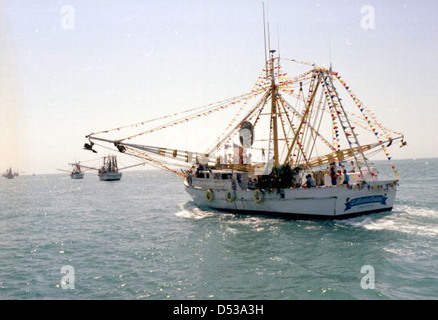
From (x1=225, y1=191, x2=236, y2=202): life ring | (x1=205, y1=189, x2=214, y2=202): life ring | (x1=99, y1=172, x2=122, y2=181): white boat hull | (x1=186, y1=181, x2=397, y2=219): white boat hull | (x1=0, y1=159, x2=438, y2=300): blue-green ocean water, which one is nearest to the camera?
(x1=0, y1=159, x2=438, y2=300): blue-green ocean water

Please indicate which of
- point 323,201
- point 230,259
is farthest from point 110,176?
point 230,259

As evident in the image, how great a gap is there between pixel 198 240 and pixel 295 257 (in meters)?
6.97

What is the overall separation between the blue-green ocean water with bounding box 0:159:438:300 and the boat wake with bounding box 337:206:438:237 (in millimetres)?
68

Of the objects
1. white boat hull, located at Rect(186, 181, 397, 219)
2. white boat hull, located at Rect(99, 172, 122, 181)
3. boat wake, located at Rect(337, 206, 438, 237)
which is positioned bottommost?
white boat hull, located at Rect(99, 172, 122, 181)

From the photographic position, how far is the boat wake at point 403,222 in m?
19.6

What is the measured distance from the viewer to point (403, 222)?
22.0 m

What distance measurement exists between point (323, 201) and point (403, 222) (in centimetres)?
572

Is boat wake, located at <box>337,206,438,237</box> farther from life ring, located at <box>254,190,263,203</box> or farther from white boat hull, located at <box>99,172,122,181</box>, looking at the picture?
white boat hull, located at <box>99,172,122,181</box>

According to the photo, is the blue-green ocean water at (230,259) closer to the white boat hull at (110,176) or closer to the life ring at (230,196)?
the life ring at (230,196)

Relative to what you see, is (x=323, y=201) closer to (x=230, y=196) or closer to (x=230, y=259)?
(x=230, y=196)

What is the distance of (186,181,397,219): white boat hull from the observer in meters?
22.9

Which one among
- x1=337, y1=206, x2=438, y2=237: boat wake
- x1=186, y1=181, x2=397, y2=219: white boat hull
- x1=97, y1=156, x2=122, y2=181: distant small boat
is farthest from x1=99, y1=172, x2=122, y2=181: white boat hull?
x1=337, y1=206, x2=438, y2=237: boat wake
